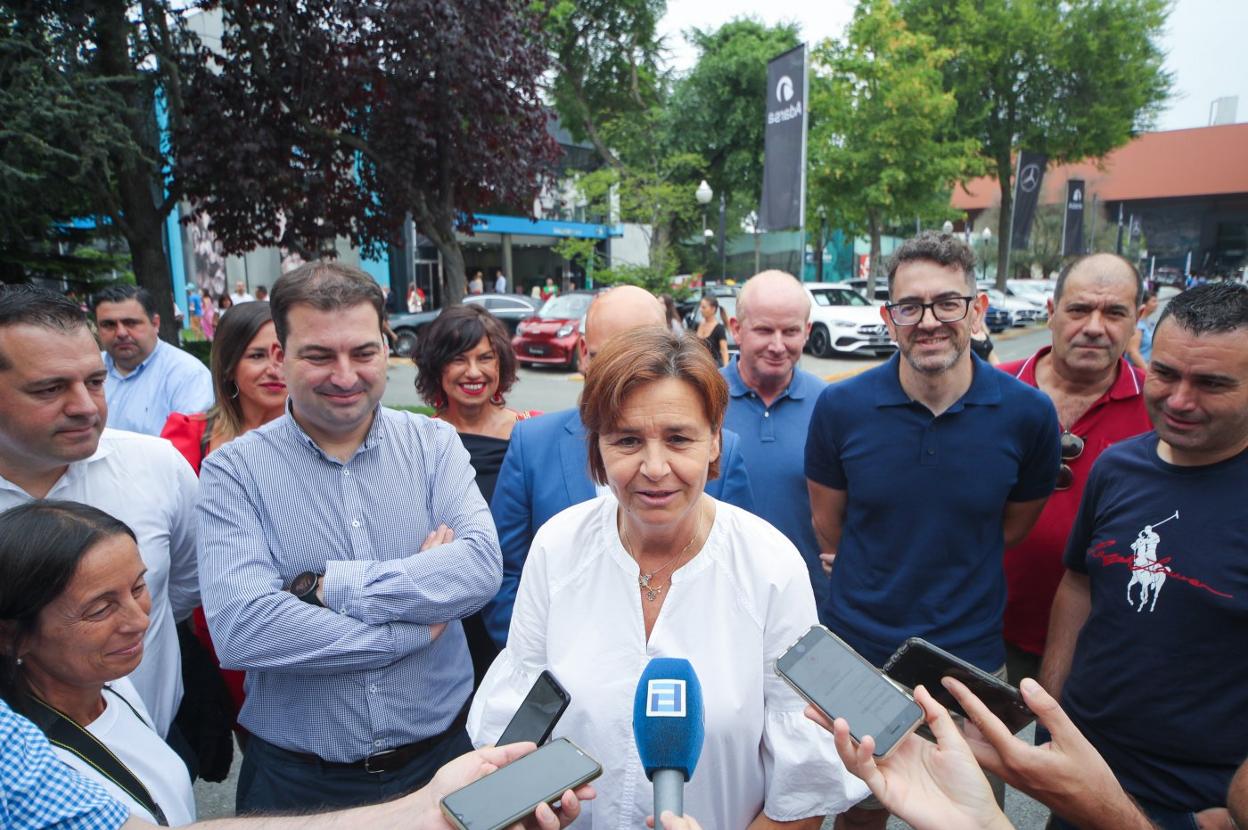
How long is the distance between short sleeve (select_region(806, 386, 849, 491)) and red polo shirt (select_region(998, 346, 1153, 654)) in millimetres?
770

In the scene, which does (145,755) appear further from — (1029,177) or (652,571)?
(1029,177)

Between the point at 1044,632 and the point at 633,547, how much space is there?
201 cm

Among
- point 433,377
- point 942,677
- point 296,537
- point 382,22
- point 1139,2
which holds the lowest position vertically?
point 942,677

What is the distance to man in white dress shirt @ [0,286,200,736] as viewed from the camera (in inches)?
88.2

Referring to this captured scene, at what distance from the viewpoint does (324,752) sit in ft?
7.09

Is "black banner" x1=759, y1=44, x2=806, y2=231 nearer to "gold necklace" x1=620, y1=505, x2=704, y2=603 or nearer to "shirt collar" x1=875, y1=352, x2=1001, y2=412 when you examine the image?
"shirt collar" x1=875, y1=352, x2=1001, y2=412

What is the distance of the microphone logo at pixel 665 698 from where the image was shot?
4.88ft

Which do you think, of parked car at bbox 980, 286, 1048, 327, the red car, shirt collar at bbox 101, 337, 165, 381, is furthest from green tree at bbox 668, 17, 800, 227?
shirt collar at bbox 101, 337, 165, 381

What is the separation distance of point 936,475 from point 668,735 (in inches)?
61.9

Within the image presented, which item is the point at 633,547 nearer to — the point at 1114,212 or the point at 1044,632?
the point at 1044,632

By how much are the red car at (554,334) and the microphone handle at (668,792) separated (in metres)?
15.1

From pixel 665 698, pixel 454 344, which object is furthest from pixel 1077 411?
pixel 454 344

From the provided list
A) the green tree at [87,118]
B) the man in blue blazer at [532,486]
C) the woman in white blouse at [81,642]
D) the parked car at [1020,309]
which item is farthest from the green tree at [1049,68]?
the woman in white blouse at [81,642]

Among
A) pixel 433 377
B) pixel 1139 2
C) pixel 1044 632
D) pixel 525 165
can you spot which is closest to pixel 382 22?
pixel 525 165
